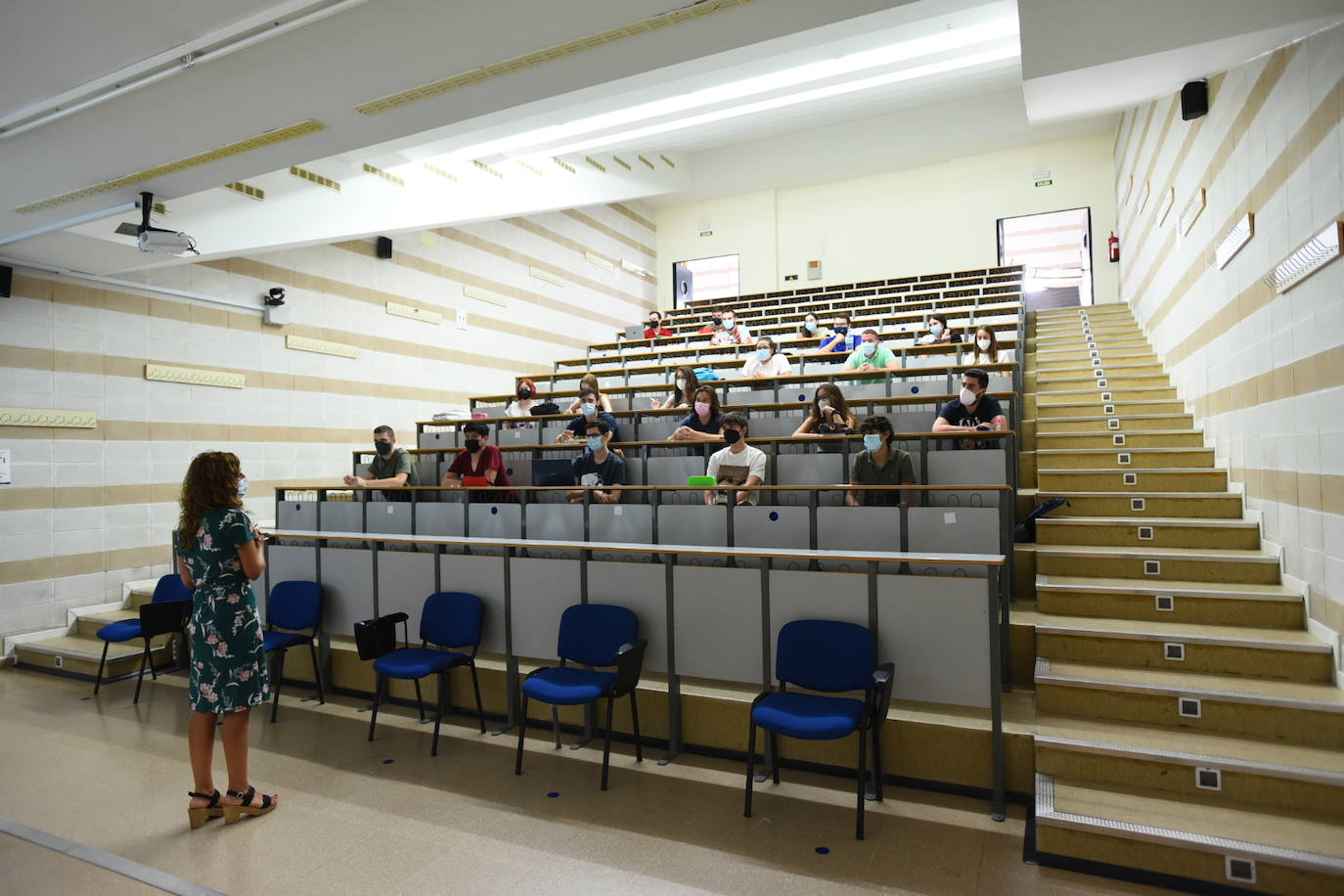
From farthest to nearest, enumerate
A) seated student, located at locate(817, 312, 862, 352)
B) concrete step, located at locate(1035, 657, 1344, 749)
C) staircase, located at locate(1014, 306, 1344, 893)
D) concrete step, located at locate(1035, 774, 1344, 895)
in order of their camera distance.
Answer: seated student, located at locate(817, 312, 862, 352) < concrete step, located at locate(1035, 657, 1344, 749) < staircase, located at locate(1014, 306, 1344, 893) < concrete step, located at locate(1035, 774, 1344, 895)

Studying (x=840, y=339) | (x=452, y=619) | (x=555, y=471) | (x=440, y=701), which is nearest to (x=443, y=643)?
(x=452, y=619)

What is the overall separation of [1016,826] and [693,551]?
5.16ft

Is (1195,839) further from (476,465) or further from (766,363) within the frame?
(766,363)

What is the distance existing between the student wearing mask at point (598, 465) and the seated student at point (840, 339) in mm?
3512

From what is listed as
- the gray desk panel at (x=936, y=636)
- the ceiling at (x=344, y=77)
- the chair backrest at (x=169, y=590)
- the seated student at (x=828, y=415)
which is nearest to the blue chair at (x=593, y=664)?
the gray desk panel at (x=936, y=636)

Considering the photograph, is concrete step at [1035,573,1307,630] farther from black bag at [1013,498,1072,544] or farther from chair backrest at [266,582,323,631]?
chair backrest at [266,582,323,631]

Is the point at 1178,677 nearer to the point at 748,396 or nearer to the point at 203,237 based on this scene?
the point at 748,396

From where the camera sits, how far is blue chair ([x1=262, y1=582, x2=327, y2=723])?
13.8 ft

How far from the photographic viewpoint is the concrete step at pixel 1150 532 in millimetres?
3822

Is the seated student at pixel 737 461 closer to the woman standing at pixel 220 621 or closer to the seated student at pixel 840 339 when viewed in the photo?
the woman standing at pixel 220 621

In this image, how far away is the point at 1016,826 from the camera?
2646mm

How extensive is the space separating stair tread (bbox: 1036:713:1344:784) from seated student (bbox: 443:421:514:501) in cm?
361

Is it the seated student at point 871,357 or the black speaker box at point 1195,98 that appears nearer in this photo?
the black speaker box at point 1195,98

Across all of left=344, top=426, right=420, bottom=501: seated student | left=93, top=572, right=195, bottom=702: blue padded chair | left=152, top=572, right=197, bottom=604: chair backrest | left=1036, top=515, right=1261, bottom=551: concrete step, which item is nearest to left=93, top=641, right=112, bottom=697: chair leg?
left=93, top=572, right=195, bottom=702: blue padded chair
